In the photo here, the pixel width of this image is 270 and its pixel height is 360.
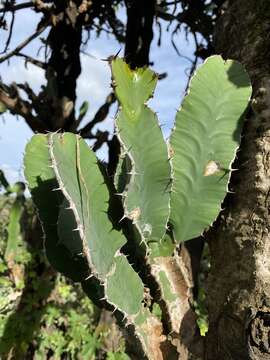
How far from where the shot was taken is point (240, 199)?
5.84 ft

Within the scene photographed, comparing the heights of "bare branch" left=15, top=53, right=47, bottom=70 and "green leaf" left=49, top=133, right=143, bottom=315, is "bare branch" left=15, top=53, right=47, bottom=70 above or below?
above

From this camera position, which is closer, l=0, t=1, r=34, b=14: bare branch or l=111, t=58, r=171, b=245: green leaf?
l=111, t=58, r=171, b=245: green leaf

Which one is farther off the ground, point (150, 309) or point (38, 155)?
point (38, 155)

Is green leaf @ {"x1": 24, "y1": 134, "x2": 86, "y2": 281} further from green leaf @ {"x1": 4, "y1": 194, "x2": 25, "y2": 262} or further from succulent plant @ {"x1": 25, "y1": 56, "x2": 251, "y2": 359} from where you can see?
green leaf @ {"x1": 4, "y1": 194, "x2": 25, "y2": 262}

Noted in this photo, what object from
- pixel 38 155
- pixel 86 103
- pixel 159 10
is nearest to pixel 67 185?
pixel 38 155

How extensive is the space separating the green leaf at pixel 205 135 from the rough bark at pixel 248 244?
60 millimetres

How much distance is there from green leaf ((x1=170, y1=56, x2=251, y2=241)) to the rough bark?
0.06m

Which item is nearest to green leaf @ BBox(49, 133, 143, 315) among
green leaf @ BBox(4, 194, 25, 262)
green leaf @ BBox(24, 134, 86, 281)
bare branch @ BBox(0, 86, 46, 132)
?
green leaf @ BBox(24, 134, 86, 281)

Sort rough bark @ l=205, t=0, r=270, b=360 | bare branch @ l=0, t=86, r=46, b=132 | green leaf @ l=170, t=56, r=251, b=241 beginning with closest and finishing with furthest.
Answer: rough bark @ l=205, t=0, r=270, b=360
green leaf @ l=170, t=56, r=251, b=241
bare branch @ l=0, t=86, r=46, b=132

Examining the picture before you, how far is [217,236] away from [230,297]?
0.23 m

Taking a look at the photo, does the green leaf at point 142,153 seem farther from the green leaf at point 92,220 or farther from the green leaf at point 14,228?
the green leaf at point 14,228

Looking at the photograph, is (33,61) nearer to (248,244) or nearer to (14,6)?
(14,6)

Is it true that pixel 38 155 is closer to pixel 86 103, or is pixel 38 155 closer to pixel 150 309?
pixel 150 309

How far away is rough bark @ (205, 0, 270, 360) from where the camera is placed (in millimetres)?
1604
